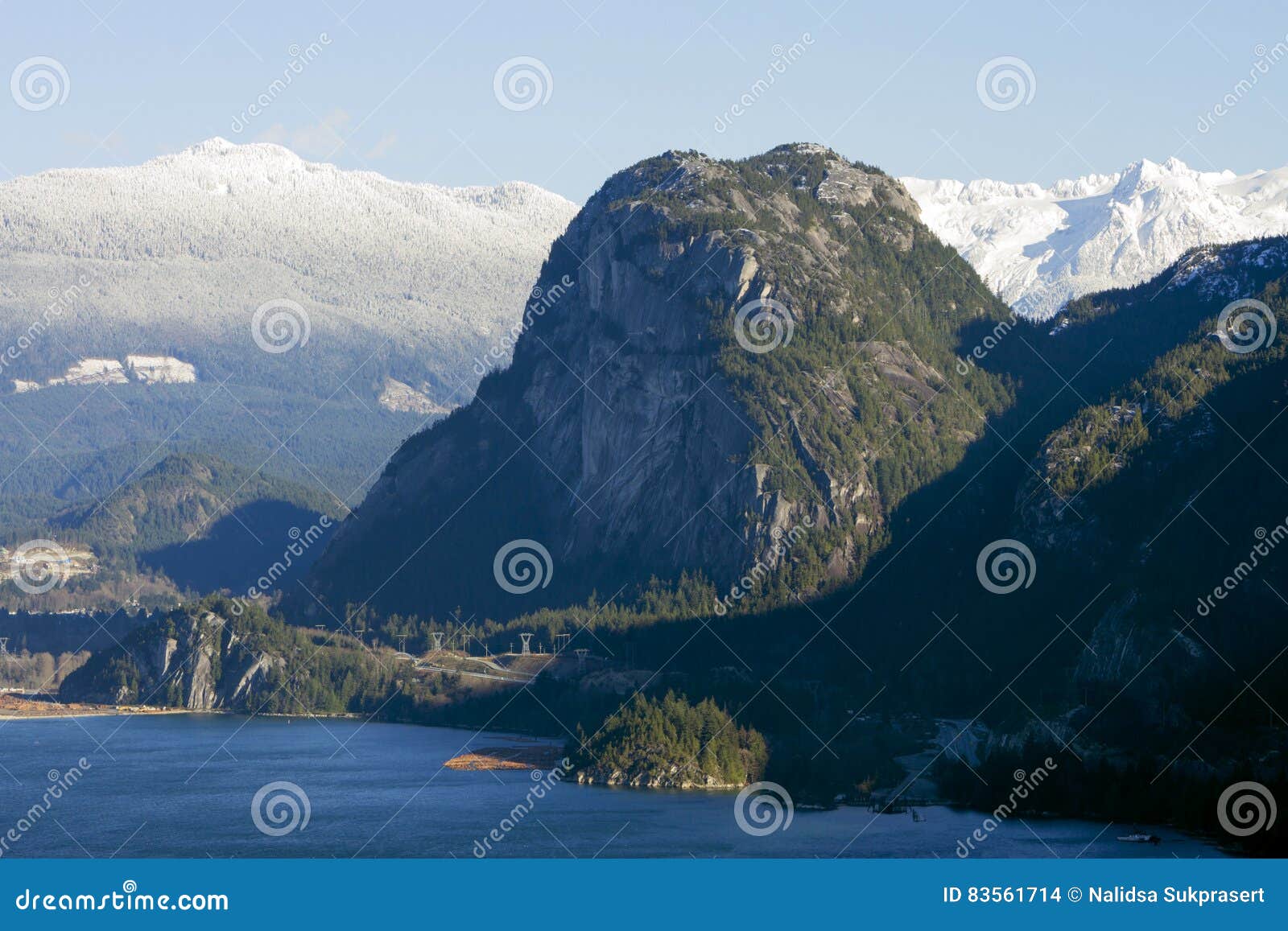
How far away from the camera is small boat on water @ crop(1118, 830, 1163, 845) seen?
17375 cm

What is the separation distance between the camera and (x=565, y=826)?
18562cm

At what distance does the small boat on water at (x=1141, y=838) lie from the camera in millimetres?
173750

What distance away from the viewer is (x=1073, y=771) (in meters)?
199

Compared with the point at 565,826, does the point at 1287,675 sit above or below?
above

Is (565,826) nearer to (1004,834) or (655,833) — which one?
(655,833)

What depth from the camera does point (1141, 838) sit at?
573 ft

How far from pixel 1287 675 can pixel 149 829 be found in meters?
95.8

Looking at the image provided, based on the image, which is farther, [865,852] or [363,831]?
[363,831]

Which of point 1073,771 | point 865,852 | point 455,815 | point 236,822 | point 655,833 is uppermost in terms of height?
point 1073,771

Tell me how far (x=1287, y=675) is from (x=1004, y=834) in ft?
107
